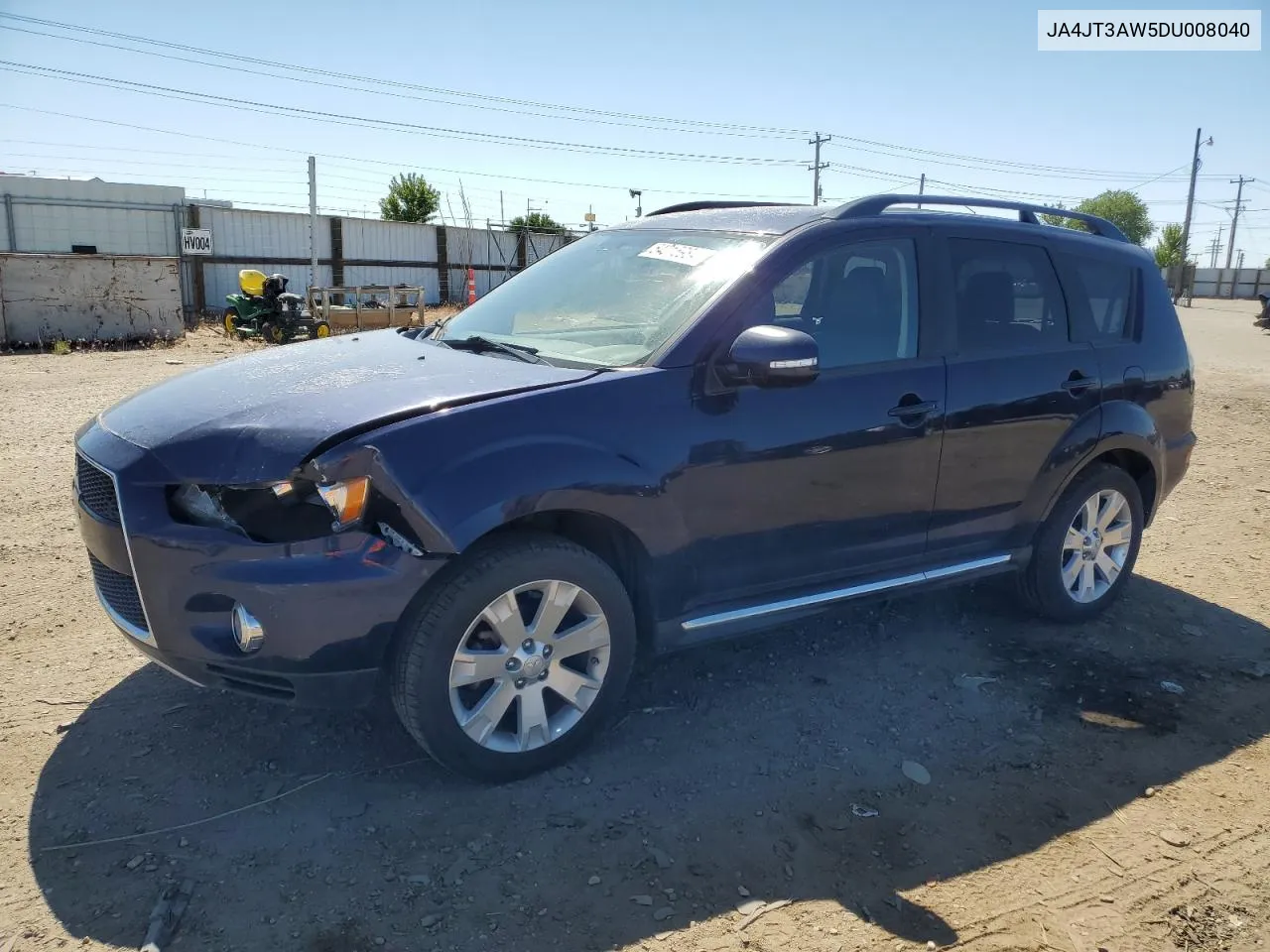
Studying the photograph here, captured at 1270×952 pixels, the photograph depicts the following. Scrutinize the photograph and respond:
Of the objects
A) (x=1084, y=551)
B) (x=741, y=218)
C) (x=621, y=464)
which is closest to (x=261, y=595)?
(x=621, y=464)

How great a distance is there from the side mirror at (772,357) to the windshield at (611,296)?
0.28 m

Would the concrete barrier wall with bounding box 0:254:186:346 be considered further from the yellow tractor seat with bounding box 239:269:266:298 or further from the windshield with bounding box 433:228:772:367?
the windshield with bounding box 433:228:772:367

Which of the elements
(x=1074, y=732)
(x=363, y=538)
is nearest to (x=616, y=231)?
(x=363, y=538)

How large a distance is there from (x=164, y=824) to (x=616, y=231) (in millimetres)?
3001

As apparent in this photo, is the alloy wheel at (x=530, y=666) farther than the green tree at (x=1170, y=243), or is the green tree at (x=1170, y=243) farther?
the green tree at (x=1170, y=243)

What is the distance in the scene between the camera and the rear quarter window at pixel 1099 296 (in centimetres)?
458

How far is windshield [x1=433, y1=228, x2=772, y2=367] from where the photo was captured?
3561 mm

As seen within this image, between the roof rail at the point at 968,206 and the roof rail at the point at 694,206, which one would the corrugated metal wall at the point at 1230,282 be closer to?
the roof rail at the point at 968,206

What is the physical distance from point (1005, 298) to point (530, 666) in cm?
271

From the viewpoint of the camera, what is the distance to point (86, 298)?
1525 cm

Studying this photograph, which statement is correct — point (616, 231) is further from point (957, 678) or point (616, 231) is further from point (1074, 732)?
point (1074, 732)

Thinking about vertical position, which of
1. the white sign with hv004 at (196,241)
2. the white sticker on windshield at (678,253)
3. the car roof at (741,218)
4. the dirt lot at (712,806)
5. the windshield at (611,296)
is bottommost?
the dirt lot at (712,806)

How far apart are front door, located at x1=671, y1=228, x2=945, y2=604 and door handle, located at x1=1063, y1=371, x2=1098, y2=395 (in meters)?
0.84

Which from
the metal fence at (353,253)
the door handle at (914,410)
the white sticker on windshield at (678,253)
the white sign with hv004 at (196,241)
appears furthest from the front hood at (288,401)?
the white sign with hv004 at (196,241)
